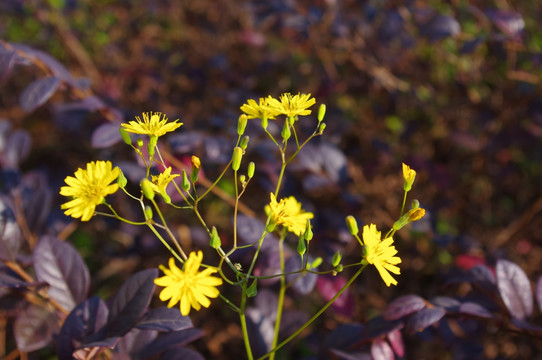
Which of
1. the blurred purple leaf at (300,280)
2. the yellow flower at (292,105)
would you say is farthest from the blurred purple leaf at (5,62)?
the blurred purple leaf at (300,280)

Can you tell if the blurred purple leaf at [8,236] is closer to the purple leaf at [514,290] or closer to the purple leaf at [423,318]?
the purple leaf at [423,318]

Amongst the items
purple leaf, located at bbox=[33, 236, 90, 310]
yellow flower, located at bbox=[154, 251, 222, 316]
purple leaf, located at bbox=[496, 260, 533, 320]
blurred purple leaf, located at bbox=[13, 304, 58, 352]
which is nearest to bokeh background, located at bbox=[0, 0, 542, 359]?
purple leaf, located at bbox=[496, 260, 533, 320]

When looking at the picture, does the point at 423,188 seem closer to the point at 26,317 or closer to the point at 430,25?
the point at 430,25

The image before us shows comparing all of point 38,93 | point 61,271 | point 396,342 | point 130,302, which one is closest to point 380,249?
point 396,342

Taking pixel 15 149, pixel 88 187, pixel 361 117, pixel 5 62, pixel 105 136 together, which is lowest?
→ pixel 361 117

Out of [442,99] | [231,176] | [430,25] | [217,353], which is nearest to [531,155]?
[442,99]

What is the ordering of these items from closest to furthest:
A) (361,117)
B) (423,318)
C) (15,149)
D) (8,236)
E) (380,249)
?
1. (380,249)
2. (423,318)
3. (8,236)
4. (15,149)
5. (361,117)

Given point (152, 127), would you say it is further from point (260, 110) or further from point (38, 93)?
point (38, 93)
